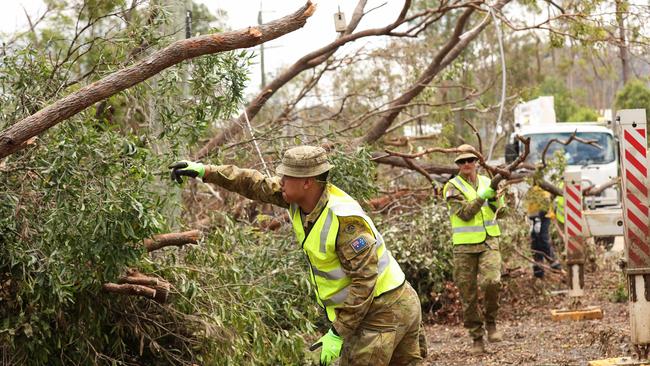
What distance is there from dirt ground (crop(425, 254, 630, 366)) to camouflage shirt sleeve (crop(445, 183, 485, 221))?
1227 mm

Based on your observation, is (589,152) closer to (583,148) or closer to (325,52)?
(583,148)

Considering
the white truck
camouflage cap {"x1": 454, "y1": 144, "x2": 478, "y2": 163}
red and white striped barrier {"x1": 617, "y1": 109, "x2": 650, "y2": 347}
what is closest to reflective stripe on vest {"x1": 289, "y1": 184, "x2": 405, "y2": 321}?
red and white striped barrier {"x1": 617, "y1": 109, "x2": 650, "y2": 347}

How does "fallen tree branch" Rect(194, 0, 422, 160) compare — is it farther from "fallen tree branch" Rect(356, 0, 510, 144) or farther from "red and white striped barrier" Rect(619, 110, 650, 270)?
"red and white striped barrier" Rect(619, 110, 650, 270)

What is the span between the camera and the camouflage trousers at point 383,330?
4.62 metres

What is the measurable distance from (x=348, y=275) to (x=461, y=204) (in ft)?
13.0

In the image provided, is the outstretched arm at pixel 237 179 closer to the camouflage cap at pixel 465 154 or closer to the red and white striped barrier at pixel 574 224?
the camouflage cap at pixel 465 154

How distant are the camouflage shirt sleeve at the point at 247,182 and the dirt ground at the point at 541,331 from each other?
11.4 ft

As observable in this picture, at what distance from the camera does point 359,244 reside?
14.8ft

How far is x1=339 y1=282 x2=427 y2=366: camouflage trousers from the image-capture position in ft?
15.2

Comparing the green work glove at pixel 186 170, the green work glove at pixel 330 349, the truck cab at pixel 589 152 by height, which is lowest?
the truck cab at pixel 589 152

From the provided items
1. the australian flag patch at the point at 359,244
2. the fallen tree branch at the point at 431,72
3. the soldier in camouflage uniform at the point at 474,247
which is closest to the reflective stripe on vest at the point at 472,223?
the soldier in camouflage uniform at the point at 474,247

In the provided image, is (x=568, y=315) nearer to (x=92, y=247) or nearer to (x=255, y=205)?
(x=255, y=205)

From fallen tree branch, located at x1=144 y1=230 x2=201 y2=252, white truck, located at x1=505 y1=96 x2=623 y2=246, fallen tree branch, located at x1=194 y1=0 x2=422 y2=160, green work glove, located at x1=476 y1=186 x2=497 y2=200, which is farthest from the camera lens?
white truck, located at x1=505 y1=96 x2=623 y2=246

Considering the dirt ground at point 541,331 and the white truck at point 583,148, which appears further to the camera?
the white truck at point 583,148
